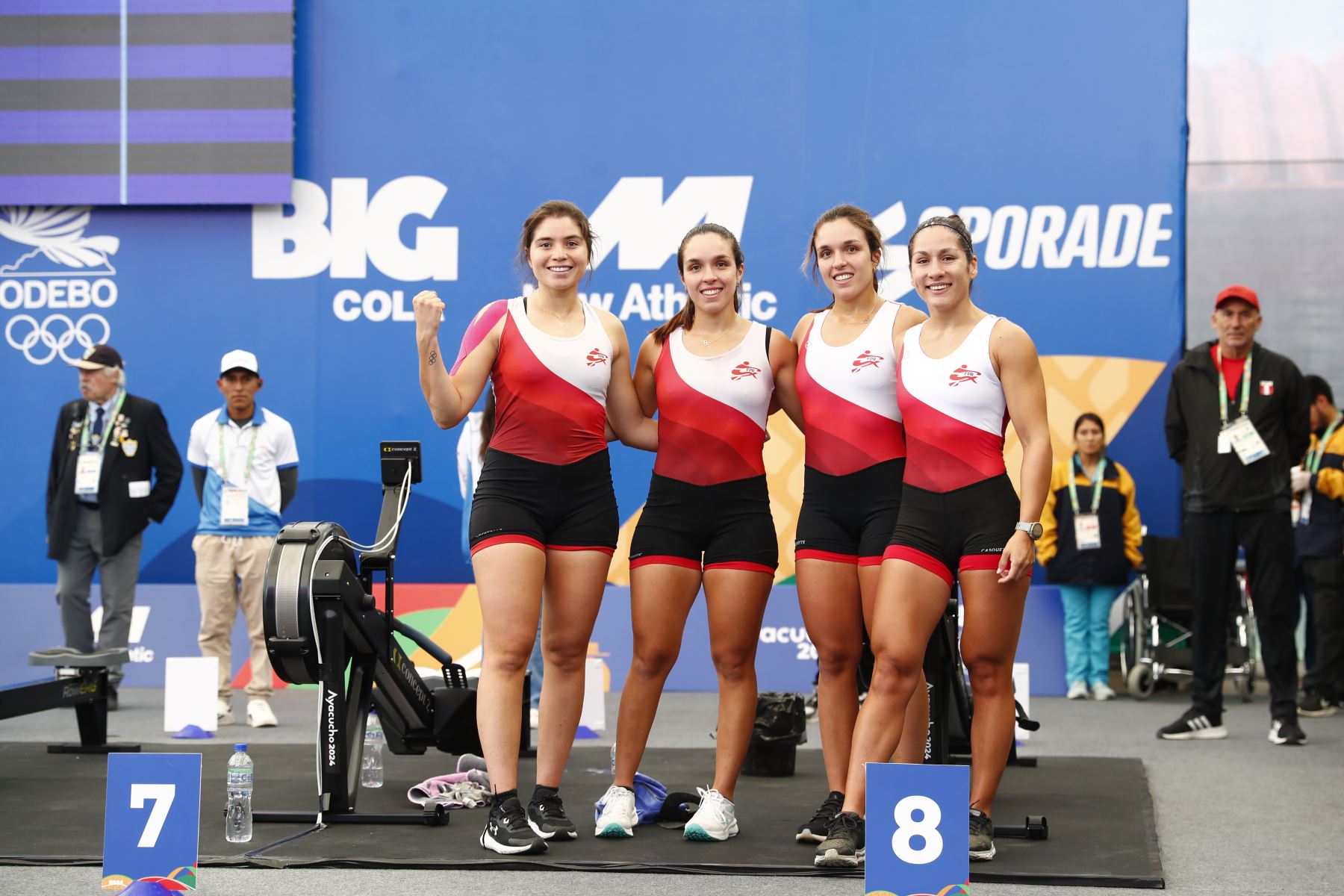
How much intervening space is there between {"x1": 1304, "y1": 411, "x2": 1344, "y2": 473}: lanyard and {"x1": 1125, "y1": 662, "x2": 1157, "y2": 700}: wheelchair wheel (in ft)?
4.37

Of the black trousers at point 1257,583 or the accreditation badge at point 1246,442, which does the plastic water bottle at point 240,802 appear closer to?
the black trousers at point 1257,583

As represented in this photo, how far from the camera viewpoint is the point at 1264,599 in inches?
236

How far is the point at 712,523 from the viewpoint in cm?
402

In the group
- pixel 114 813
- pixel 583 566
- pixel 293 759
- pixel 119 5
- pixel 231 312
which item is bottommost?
pixel 293 759

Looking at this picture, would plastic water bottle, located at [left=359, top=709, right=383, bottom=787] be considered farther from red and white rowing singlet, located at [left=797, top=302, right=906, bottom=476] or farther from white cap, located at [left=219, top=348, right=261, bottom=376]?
white cap, located at [left=219, top=348, right=261, bottom=376]

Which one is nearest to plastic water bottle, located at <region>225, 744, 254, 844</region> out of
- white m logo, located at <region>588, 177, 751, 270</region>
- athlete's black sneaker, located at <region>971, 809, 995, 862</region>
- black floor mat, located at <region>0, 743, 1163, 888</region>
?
black floor mat, located at <region>0, 743, 1163, 888</region>

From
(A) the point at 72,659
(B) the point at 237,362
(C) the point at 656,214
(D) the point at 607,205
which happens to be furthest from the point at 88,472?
(C) the point at 656,214

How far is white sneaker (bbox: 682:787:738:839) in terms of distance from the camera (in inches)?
159

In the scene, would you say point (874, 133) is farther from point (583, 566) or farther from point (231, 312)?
point (583, 566)

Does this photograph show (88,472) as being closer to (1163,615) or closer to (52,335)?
(52,335)

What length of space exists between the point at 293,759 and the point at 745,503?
2.48 m

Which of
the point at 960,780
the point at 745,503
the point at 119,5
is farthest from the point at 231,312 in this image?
the point at 960,780

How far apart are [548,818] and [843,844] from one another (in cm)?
87

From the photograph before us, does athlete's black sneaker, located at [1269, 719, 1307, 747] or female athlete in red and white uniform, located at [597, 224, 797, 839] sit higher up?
female athlete in red and white uniform, located at [597, 224, 797, 839]
